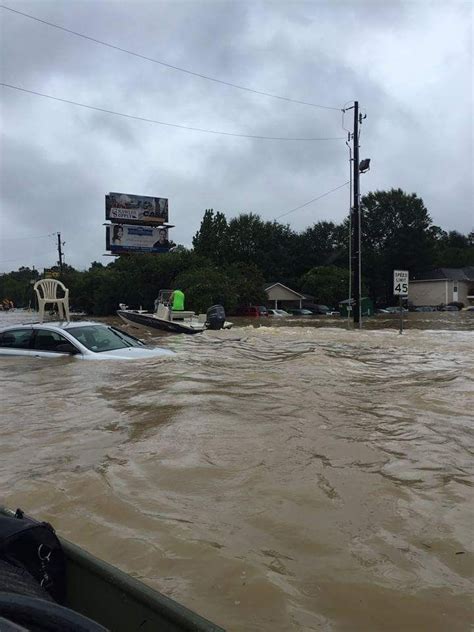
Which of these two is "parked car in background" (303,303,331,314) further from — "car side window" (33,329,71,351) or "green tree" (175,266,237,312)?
"car side window" (33,329,71,351)

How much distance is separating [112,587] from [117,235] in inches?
1979

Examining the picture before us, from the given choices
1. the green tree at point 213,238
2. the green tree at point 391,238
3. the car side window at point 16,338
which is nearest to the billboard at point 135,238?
the green tree at point 213,238

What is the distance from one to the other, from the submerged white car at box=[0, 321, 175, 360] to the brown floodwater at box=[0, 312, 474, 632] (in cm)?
100

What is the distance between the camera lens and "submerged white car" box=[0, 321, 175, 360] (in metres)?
8.70

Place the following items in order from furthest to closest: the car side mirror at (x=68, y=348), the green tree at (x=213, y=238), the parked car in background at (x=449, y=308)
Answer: the green tree at (x=213, y=238)
the parked car in background at (x=449, y=308)
the car side mirror at (x=68, y=348)

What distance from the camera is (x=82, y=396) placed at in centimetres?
680

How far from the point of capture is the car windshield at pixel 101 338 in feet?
29.2

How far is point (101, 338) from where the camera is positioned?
9.26 metres

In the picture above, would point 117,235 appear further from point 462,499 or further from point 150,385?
point 462,499

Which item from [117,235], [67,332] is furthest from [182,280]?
[67,332]

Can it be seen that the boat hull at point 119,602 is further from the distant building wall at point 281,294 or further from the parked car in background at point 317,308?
the distant building wall at point 281,294

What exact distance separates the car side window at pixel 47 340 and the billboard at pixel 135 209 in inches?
1699

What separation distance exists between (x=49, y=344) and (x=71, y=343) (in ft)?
1.57

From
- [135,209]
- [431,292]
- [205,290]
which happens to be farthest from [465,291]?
[135,209]
